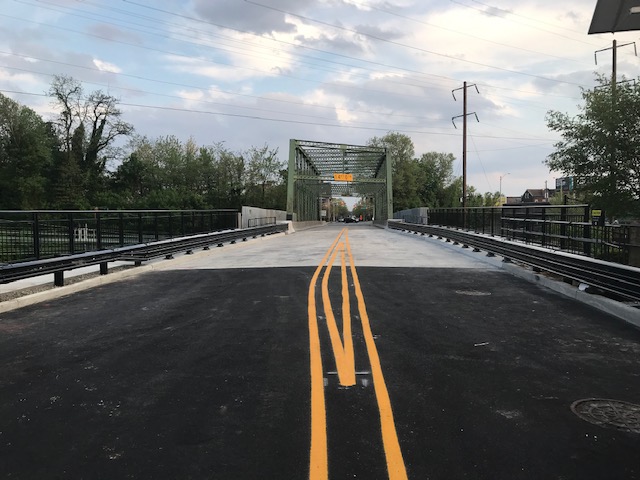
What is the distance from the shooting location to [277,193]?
258 feet

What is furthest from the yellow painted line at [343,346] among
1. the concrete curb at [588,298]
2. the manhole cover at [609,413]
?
the concrete curb at [588,298]

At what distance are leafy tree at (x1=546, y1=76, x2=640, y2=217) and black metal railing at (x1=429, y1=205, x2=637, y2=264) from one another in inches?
300

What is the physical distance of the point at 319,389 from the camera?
429 centimetres

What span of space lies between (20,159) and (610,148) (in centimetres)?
6228

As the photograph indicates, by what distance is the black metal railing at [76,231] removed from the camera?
958 cm

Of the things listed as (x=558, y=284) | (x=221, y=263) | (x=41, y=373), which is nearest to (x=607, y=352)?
(x=558, y=284)

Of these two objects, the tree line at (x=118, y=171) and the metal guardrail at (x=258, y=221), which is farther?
the tree line at (x=118, y=171)

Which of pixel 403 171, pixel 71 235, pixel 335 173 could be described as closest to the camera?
pixel 71 235

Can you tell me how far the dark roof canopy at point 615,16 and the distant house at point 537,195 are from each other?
11580 centimetres

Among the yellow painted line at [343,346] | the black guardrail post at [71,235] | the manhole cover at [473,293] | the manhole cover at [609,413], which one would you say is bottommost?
the manhole cover at [609,413]

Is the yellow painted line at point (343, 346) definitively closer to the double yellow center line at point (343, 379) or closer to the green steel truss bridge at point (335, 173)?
the double yellow center line at point (343, 379)

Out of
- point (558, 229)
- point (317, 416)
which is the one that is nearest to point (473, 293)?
point (558, 229)

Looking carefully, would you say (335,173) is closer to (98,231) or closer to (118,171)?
(118,171)

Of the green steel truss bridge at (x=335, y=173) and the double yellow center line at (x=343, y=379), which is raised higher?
the green steel truss bridge at (x=335, y=173)
